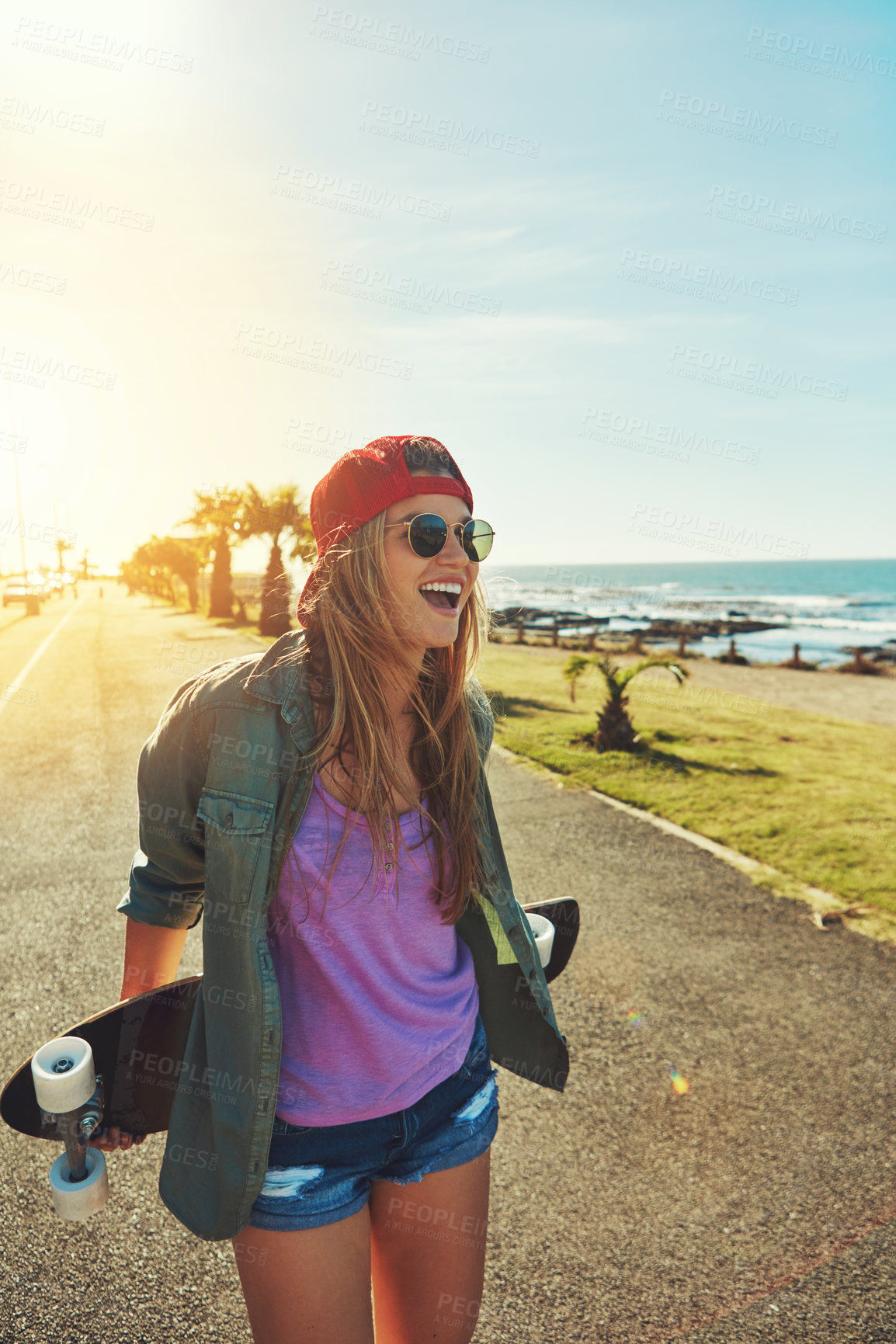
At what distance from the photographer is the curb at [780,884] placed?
5.10 m

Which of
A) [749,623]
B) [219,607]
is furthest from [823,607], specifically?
[219,607]

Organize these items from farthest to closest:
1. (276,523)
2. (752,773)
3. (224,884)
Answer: (276,523)
(752,773)
(224,884)

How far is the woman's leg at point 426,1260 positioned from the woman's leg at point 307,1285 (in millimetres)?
124

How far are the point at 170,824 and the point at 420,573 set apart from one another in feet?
2.53

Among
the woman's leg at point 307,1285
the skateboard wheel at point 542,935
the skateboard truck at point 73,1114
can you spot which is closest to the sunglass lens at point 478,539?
the skateboard wheel at point 542,935

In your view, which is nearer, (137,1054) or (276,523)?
(137,1054)

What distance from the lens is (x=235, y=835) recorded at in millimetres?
1556

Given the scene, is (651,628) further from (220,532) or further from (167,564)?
(167,564)

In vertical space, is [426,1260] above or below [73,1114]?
below

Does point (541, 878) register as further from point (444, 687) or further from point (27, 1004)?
point (444, 687)

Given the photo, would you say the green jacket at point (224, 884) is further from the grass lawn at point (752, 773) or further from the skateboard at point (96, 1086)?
the grass lawn at point (752, 773)

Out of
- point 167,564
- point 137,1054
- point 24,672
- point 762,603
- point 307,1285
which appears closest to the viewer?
point 307,1285

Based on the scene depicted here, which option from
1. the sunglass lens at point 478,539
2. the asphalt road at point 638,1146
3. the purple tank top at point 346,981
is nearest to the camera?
the purple tank top at point 346,981

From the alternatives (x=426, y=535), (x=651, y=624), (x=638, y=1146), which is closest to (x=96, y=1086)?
(x=426, y=535)
